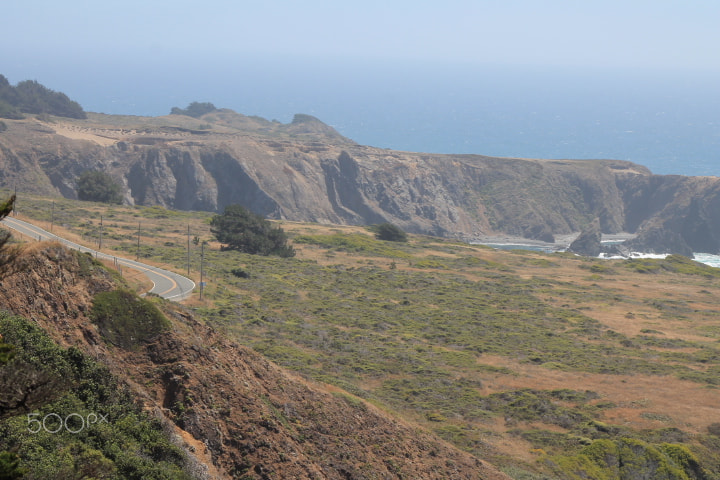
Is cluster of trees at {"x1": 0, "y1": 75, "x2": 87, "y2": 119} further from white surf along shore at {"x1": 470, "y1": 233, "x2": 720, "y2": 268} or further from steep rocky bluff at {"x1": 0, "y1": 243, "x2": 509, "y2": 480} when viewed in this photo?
steep rocky bluff at {"x1": 0, "y1": 243, "x2": 509, "y2": 480}

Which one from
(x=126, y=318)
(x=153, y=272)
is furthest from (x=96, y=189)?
(x=126, y=318)

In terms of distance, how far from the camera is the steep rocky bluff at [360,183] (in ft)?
342

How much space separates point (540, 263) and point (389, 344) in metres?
42.2

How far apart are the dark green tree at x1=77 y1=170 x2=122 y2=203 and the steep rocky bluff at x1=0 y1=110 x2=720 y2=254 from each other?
1074 cm

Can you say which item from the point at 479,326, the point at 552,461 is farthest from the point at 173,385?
the point at 479,326

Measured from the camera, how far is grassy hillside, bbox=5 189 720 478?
27.5 meters

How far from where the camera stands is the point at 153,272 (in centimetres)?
4125

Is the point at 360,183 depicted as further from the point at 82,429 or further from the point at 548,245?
the point at 82,429

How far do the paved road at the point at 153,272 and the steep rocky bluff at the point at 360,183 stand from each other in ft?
174

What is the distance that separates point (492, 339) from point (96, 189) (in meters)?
58.0

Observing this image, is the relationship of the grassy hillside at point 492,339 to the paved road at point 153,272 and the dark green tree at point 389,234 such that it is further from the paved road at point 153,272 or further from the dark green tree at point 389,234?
the dark green tree at point 389,234

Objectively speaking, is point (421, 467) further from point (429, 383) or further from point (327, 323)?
point (327, 323)

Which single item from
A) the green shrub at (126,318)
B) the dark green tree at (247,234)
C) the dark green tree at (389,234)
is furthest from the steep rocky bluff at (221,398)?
the dark green tree at (389,234)

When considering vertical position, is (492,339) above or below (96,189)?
below
